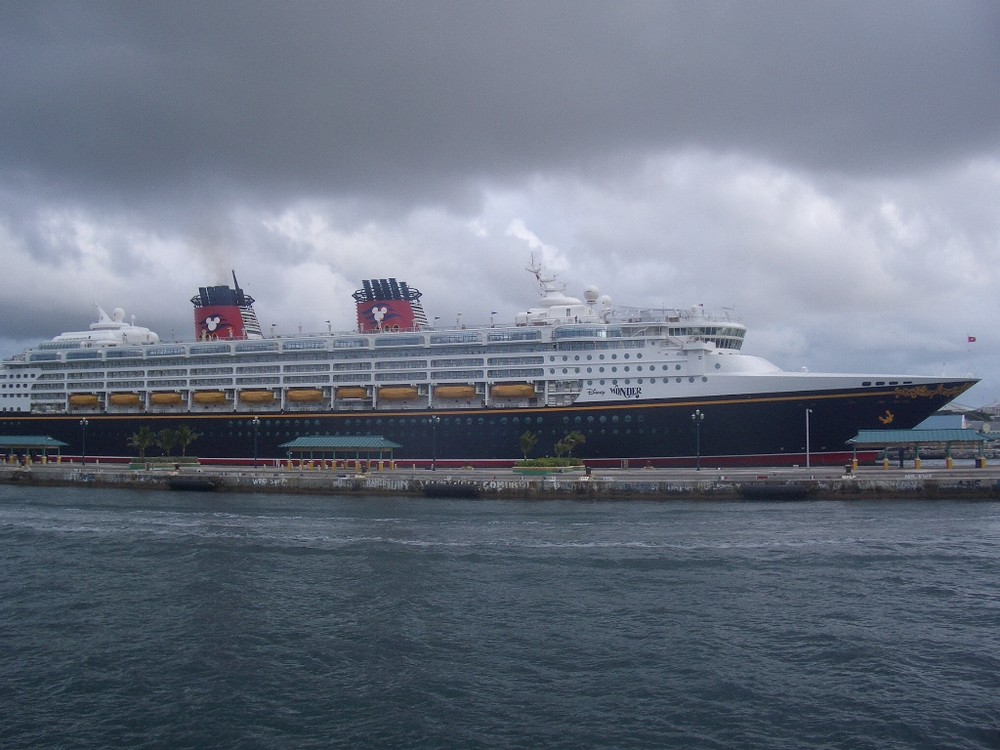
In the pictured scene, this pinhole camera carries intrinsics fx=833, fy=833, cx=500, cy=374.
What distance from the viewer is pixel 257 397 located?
6091 centimetres

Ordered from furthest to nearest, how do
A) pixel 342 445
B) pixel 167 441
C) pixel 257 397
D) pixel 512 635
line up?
pixel 257 397 < pixel 167 441 < pixel 342 445 < pixel 512 635

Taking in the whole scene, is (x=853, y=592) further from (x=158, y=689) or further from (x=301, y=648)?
(x=158, y=689)

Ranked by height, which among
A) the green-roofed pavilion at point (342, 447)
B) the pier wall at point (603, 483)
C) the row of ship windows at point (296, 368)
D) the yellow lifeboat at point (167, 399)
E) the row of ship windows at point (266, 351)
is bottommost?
the pier wall at point (603, 483)

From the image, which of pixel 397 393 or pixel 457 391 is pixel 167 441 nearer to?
pixel 397 393

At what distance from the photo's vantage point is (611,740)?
14234mm

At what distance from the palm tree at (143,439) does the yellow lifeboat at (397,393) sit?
18406 mm

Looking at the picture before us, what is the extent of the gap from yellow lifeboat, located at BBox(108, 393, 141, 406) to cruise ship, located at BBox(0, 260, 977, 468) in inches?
4.9

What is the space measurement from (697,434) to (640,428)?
3.71 meters

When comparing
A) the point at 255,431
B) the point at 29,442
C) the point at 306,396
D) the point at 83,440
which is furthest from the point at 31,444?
the point at 306,396

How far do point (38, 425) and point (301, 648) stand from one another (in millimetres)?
58592

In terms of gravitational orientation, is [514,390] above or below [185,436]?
above

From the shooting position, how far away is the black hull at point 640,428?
46.7 metres

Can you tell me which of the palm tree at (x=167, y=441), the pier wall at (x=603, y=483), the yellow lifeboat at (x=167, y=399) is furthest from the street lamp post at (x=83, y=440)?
the pier wall at (x=603, y=483)

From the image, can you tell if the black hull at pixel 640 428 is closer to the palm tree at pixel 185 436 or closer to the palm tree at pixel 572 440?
the palm tree at pixel 572 440
